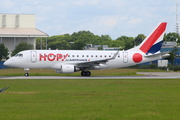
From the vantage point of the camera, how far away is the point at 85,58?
45062 millimetres

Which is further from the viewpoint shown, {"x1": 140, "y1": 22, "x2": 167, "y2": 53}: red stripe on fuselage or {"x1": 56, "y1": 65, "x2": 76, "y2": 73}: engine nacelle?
{"x1": 140, "y1": 22, "x2": 167, "y2": 53}: red stripe on fuselage

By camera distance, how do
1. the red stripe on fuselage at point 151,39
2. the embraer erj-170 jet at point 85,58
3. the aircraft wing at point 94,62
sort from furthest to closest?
1. the red stripe on fuselage at point 151,39
2. the embraer erj-170 jet at point 85,58
3. the aircraft wing at point 94,62

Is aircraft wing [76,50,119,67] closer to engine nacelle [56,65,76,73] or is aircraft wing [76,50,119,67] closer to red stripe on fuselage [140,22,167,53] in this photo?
engine nacelle [56,65,76,73]

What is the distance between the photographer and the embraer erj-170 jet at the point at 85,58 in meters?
43.4

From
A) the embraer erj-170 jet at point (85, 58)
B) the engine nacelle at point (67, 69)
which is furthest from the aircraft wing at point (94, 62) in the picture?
the engine nacelle at point (67, 69)

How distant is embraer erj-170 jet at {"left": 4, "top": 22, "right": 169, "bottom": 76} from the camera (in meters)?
43.4

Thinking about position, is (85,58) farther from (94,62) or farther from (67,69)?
(67,69)
